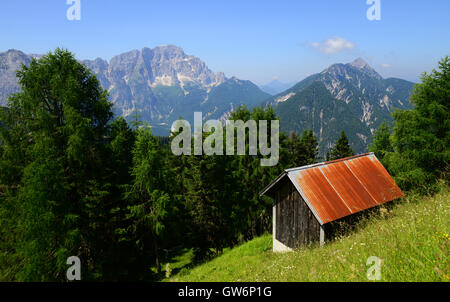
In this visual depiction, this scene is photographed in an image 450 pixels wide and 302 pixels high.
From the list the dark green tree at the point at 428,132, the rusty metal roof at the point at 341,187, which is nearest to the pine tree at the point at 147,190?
the rusty metal roof at the point at 341,187

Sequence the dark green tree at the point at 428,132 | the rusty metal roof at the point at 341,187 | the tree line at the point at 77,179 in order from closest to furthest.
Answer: the tree line at the point at 77,179 < the rusty metal roof at the point at 341,187 < the dark green tree at the point at 428,132

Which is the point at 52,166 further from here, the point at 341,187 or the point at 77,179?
the point at 341,187

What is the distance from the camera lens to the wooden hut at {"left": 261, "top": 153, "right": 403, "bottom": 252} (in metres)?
13.7

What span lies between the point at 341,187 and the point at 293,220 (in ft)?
12.2

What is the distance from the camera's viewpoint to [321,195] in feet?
46.6

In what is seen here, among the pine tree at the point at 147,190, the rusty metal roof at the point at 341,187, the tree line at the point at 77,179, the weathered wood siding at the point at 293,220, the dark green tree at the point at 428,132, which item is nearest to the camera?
the tree line at the point at 77,179

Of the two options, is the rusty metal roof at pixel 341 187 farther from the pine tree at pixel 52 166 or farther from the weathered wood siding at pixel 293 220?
the pine tree at pixel 52 166

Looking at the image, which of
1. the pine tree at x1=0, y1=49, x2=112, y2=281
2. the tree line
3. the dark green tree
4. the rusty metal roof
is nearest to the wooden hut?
the rusty metal roof

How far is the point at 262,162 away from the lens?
80.3 feet

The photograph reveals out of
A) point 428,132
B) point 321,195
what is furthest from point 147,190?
point 428,132

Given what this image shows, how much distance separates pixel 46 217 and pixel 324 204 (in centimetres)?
1526

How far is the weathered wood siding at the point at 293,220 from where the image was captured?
14.1 metres
